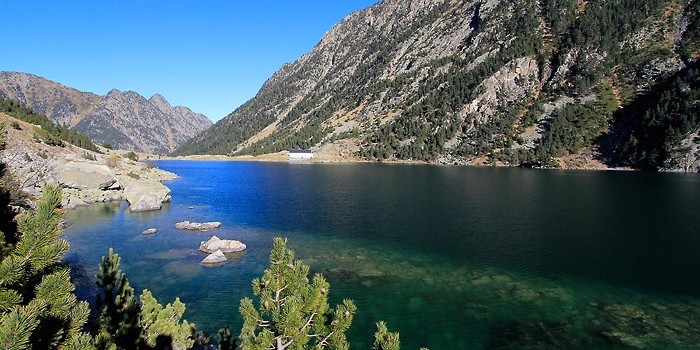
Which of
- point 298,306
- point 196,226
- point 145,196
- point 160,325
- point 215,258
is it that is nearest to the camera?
point 298,306

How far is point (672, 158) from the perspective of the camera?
493 feet

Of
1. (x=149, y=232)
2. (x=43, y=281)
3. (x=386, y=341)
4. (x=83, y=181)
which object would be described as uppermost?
(x=43, y=281)

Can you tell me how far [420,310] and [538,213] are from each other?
45605 mm

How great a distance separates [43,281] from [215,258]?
38.5 meters

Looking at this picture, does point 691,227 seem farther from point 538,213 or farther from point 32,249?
point 32,249

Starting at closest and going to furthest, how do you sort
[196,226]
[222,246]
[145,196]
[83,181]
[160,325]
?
[160,325]
[222,246]
[196,226]
[145,196]
[83,181]

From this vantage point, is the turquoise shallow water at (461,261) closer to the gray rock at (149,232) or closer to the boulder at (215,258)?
the gray rock at (149,232)

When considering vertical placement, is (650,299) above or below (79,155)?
below

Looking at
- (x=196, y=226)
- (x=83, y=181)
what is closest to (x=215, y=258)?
(x=196, y=226)

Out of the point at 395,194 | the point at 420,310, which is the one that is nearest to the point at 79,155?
the point at 395,194

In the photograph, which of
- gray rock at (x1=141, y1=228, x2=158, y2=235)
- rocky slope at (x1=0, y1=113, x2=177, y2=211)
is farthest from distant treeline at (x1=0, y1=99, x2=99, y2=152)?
gray rock at (x1=141, y1=228, x2=158, y2=235)

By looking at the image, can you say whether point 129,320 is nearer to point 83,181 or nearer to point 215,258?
point 215,258

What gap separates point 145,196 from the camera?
249ft

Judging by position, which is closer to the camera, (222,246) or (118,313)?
(118,313)
